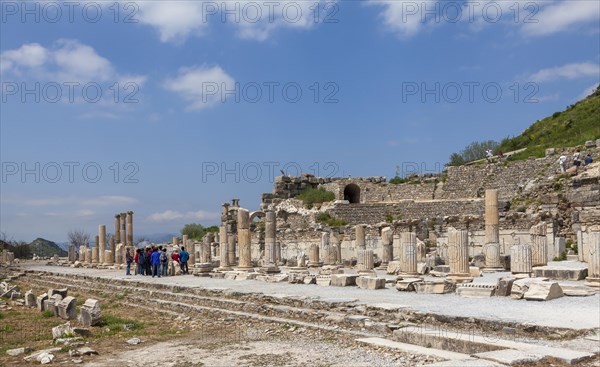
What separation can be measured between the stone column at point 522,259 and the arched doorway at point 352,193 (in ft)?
95.9

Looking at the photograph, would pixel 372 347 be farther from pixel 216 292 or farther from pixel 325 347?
pixel 216 292

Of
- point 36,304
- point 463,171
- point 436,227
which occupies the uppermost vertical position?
point 463,171

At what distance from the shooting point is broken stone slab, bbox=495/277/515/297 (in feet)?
43.7

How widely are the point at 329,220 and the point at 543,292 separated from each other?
2593cm

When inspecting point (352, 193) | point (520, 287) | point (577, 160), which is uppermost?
point (577, 160)

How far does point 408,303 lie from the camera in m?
12.5

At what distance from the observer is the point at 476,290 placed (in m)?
13.7

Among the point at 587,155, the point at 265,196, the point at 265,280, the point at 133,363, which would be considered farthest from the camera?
the point at 265,196

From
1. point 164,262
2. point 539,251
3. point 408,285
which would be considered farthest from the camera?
point 164,262

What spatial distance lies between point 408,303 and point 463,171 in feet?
92.3

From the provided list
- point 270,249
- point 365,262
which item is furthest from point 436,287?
point 270,249

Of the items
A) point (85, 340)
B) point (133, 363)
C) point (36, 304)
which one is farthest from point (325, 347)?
point (36, 304)

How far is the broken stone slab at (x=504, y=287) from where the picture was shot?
13320 millimetres

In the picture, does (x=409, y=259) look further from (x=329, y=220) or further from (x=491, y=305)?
(x=329, y=220)
